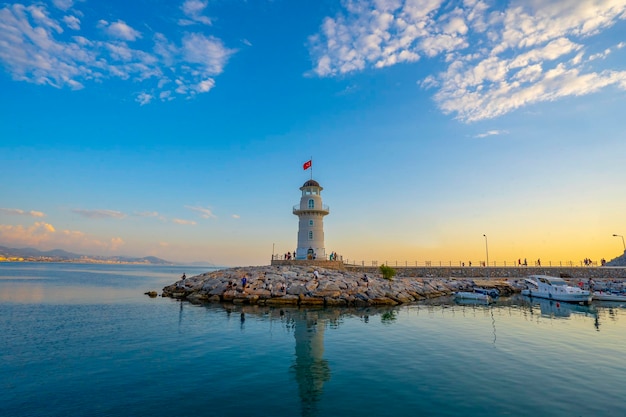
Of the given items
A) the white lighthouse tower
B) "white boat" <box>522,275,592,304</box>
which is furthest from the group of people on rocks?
"white boat" <box>522,275,592,304</box>

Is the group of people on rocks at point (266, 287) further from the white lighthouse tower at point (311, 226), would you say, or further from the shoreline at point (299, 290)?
the white lighthouse tower at point (311, 226)

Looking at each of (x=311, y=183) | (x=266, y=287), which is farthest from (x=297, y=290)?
(x=311, y=183)

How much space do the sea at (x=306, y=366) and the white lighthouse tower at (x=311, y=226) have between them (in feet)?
86.7

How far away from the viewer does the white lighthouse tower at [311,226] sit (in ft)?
172

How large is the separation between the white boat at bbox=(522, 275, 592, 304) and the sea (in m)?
11.5

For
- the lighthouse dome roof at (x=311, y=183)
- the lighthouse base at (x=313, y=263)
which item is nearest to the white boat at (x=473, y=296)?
the lighthouse base at (x=313, y=263)

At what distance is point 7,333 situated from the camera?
→ 19.2 metres

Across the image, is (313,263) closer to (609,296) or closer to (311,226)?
(311,226)

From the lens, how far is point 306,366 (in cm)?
1404

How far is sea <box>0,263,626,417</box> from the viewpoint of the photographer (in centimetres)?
1009

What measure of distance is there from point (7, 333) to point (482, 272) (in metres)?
63.7

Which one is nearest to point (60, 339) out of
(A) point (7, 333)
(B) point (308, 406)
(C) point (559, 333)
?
(A) point (7, 333)

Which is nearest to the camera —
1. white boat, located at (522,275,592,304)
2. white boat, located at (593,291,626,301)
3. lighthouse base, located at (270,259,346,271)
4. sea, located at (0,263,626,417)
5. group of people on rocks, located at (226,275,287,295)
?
sea, located at (0,263,626,417)

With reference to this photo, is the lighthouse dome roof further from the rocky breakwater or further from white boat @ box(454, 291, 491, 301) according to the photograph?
white boat @ box(454, 291, 491, 301)
